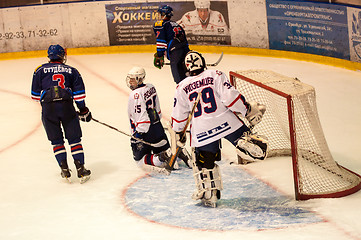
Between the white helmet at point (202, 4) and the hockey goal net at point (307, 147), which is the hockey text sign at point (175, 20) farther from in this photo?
the hockey goal net at point (307, 147)

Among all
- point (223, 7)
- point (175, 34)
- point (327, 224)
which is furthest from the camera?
point (223, 7)

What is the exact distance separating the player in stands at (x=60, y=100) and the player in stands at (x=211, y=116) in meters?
1.33

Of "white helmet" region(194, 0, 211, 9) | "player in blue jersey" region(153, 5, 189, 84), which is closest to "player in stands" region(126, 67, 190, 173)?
"player in blue jersey" region(153, 5, 189, 84)

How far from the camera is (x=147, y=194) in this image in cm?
575

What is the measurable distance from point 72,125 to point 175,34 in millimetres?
2205

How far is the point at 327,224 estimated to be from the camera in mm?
4809

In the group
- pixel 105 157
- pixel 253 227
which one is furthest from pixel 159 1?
pixel 253 227

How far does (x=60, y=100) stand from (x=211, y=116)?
64.5 inches

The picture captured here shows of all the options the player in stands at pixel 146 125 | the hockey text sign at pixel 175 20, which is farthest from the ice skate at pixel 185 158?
the hockey text sign at pixel 175 20

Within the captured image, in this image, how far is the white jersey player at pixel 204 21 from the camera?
11.2m

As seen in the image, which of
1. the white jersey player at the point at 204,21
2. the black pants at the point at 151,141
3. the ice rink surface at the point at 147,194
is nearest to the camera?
the ice rink surface at the point at 147,194

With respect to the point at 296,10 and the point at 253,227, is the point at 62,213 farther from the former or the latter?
the point at 296,10

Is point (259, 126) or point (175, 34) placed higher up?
point (175, 34)

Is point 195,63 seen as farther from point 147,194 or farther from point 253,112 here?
point 147,194
